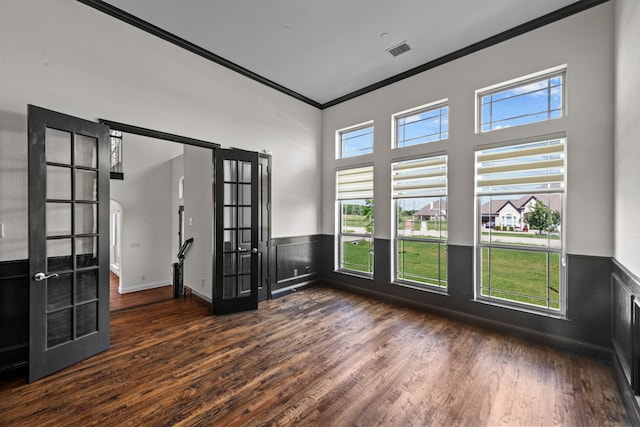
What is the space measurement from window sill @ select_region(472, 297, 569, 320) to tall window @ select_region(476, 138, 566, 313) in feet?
0.09

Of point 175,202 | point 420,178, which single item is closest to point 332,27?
point 420,178

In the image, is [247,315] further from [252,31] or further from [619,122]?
[619,122]

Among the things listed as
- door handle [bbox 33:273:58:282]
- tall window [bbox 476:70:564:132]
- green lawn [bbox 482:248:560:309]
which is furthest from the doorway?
green lawn [bbox 482:248:560:309]

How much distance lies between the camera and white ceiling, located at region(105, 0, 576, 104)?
2.83 metres

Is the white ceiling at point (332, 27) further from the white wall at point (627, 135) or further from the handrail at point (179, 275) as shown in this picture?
the handrail at point (179, 275)

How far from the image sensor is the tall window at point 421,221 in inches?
151

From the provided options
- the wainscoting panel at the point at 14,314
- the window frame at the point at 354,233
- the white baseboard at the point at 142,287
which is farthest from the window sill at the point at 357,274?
the wainscoting panel at the point at 14,314

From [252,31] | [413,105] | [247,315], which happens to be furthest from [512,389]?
[252,31]

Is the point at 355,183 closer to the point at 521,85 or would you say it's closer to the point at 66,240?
the point at 521,85

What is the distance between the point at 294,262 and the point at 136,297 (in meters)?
2.89

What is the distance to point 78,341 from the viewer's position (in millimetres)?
2570

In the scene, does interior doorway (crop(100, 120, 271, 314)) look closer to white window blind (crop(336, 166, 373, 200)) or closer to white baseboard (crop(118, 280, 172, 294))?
white baseboard (crop(118, 280, 172, 294))

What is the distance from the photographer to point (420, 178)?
4027 mm

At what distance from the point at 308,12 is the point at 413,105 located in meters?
2.01
